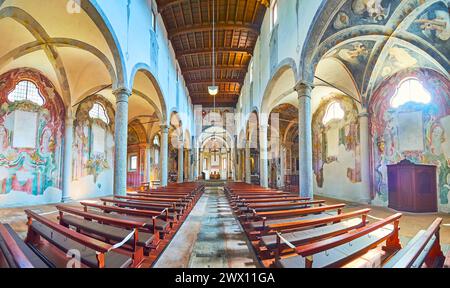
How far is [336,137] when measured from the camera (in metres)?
13.7

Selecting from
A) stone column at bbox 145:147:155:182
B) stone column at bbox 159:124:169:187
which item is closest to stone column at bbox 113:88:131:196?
stone column at bbox 159:124:169:187

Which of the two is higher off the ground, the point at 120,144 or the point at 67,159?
the point at 120,144

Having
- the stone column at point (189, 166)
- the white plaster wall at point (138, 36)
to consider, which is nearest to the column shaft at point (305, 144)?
the white plaster wall at point (138, 36)

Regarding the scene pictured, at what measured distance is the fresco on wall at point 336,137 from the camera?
12.1m

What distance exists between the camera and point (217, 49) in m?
16.1

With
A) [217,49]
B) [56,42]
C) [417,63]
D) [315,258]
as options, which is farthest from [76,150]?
[417,63]

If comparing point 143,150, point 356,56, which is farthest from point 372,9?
point 143,150

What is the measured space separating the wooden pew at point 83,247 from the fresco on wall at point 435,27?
1006 centimetres

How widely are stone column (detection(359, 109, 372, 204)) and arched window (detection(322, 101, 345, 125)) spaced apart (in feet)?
6.17

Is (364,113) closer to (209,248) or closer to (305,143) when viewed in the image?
(305,143)

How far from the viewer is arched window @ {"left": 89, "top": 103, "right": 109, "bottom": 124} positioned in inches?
561

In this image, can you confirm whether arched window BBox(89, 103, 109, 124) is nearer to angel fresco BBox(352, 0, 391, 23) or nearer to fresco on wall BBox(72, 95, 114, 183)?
fresco on wall BBox(72, 95, 114, 183)

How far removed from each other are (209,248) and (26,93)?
454 inches

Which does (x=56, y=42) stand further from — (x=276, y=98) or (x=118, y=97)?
(x=276, y=98)
